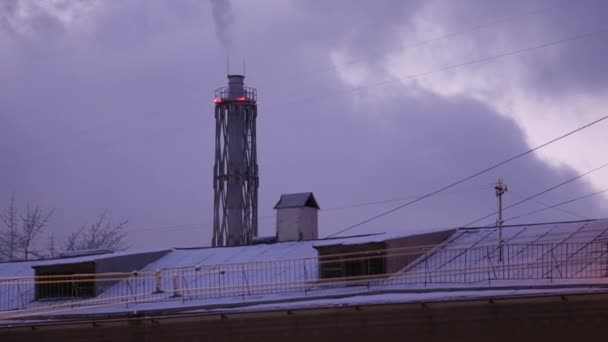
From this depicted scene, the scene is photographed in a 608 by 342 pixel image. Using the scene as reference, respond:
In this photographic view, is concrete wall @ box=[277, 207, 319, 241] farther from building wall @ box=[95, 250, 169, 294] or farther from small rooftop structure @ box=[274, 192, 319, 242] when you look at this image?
building wall @ box=[95, 250, 169, 294]

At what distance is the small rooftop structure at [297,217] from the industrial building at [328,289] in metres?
0.05

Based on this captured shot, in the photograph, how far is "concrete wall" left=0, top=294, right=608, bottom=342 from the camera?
26.7 meters

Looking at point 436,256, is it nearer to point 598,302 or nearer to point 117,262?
point 598,302

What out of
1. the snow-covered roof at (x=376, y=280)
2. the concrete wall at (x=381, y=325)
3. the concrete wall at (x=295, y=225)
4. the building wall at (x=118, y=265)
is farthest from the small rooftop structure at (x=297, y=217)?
the concrete wall at (x=381, y=325)

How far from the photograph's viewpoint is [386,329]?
94.4ft

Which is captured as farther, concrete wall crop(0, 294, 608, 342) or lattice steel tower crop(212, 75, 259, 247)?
lattice steel tower crop(212, 75, 259, 247)

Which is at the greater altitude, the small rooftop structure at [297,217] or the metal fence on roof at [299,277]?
the small rooftop structure at [297,217]

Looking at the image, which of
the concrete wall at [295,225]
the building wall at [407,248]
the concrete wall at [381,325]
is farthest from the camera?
the concrete wall at [295,225]

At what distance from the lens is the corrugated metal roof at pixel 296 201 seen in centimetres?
4238

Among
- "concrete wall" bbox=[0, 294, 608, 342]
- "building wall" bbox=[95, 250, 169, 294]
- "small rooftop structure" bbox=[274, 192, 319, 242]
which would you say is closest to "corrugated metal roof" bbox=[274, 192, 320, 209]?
"small rooftop structure" bbox=[274, 192, 319, 242]

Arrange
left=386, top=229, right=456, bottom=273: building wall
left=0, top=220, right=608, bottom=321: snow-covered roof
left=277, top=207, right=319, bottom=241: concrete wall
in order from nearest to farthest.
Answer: left=0, top=220, right=608, bottom=321: snow-covered roof → left=386, top=229, right=456, bottom=273: building wall → left=277, top=207, right=319, bottom=241: concrete wall

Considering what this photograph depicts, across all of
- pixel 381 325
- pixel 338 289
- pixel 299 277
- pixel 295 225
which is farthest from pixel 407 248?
pixel 295 225

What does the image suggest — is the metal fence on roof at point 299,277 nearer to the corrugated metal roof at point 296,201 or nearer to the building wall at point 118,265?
the building wall at point 118,265

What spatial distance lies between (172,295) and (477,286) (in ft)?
34.2
